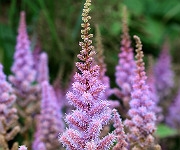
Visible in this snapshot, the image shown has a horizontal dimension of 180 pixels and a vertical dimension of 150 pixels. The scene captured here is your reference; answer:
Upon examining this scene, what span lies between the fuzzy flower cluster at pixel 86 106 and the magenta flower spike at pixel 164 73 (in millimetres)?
2618

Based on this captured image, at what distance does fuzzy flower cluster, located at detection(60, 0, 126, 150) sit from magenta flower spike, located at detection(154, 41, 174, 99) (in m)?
2.62

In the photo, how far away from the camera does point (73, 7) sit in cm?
434

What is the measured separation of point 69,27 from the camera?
4680 millimetres

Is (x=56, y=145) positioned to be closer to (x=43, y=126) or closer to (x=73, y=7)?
(x=43, y=126)

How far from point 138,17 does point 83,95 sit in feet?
11.7

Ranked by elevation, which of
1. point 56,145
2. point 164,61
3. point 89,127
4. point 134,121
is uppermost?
point 164,61

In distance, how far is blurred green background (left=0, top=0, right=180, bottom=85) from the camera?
13.2 ft

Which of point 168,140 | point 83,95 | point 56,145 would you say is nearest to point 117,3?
point 168,140

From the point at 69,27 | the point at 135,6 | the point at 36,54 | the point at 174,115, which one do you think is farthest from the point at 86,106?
the point at 135,6

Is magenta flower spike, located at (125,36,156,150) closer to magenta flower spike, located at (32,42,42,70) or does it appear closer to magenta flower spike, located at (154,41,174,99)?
magenta flower spike, located at (32,42,42,70)

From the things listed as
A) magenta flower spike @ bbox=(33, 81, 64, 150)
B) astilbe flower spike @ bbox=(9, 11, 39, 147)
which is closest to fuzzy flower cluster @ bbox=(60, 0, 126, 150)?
magenta flower spike @ bbox=(33, 81, 64, 150)

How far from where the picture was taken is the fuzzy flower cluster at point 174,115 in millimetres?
4020

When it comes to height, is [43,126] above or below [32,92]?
below

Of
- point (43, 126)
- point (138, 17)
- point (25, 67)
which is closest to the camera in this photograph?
point (43, 126)
